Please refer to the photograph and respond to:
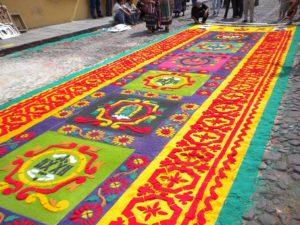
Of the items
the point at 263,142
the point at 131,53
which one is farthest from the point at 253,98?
the point at 131,53

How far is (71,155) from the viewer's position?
3.45 metres

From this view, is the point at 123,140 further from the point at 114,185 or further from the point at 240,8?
the point at 240,8

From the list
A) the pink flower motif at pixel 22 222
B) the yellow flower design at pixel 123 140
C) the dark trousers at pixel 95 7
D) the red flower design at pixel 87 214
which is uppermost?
the dark trousers at pixel 95 7

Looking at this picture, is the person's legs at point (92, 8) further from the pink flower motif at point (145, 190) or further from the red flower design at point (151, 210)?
the red flower design at point (151, 210)

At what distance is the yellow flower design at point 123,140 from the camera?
3.65 metres

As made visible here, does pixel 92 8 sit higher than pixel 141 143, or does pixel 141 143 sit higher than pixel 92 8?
pixel 92 8

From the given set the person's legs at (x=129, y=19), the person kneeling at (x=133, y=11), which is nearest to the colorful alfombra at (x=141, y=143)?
the person's legs at (x=129, y=19)

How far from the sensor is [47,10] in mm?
11914

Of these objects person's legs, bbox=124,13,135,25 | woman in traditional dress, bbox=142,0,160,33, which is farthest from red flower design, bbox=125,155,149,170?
person's legs, bbox=124,13,135,25

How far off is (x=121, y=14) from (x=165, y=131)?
933 cm

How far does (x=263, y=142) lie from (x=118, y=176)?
159cm

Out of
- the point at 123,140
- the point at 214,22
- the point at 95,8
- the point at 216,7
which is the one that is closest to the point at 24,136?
the point at 123,140

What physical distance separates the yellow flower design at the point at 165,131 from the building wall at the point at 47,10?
28.5ft

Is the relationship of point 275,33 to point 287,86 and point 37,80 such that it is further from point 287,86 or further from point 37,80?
point 37,80
